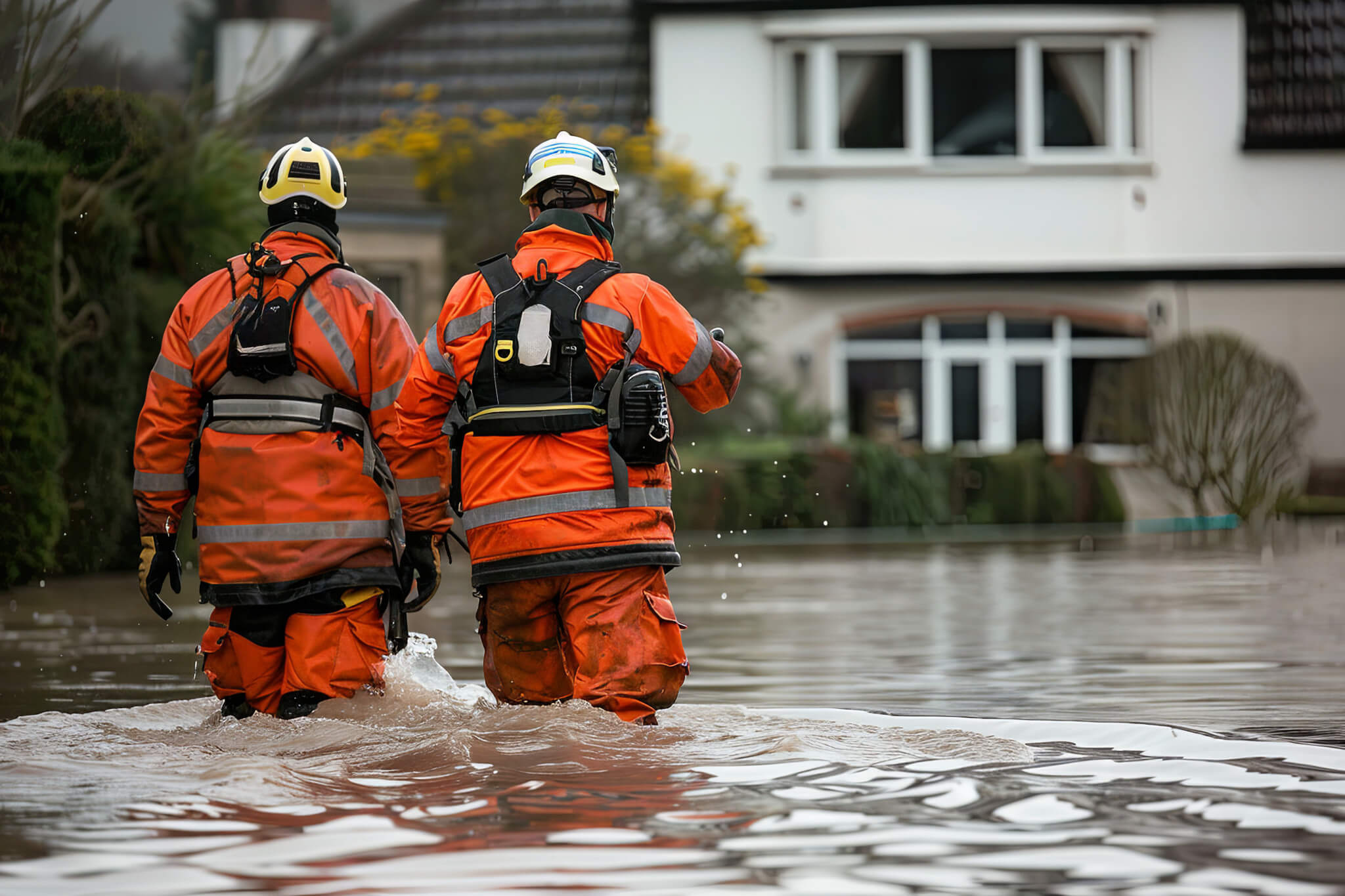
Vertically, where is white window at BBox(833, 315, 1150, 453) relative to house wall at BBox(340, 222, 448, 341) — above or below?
below

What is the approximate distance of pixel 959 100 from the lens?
25.3 m

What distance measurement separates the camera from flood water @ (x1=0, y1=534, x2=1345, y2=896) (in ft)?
13.3

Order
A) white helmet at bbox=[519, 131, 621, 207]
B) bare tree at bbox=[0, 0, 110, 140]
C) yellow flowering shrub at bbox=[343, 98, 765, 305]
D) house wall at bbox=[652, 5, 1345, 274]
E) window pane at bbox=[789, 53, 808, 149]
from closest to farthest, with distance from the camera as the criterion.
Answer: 1. white helmet at bbox=[519, 131, 621, 207]
2. bare tree at bbox=[0, 0, 110, 140]
3. yellow flowering shrub at bbox=[343, 98, 765, 305]
4. house wall at bbox=[652, 5, 1345, 274]
5. window pane at bbox=[789, 53, 808, 149]

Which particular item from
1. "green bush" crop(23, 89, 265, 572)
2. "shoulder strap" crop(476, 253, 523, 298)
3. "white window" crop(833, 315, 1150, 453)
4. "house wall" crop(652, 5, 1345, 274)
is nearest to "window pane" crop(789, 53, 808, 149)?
"house wall" crop(652, 5, 1345, 274)

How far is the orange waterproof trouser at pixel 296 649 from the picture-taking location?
5906 millimetres

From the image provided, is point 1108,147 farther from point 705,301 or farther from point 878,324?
point 705,301

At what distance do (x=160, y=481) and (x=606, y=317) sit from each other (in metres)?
1.48

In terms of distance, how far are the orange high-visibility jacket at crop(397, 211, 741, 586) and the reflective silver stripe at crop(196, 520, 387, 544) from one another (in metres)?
0.27

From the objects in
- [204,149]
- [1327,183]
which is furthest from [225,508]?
[1327,183]

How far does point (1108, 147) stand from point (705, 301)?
5.63 metres

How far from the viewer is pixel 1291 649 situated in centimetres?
923

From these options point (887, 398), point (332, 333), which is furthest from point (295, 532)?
point (887, 398)

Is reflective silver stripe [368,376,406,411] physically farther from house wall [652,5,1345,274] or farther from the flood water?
house wall [652,5,1345,274]

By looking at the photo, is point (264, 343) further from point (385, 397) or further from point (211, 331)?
point (385, 397)
